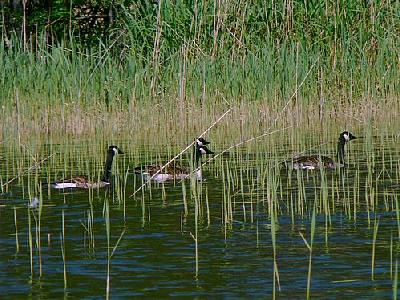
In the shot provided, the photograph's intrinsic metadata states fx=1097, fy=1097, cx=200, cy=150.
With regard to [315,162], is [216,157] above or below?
above

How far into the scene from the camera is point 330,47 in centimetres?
1858

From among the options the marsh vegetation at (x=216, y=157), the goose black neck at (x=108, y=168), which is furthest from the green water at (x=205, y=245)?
the goose black neck at (x=108, y=168)

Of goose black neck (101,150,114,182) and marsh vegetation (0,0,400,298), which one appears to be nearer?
marsh vegetation (0,0,400,298)

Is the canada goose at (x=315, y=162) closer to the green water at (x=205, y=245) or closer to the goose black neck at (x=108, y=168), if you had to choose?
the green water at (x=205, y=245)

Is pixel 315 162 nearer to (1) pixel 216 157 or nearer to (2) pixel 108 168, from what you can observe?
(1) pixel 216 157

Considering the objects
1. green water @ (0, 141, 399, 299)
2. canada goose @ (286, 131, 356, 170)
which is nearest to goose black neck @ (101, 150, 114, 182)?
green water @ (0, 141, 399, 299)

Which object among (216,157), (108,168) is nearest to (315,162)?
(216,157)

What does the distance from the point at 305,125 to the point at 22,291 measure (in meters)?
11.1

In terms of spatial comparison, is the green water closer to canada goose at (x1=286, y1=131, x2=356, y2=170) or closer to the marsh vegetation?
the marsh vegetation

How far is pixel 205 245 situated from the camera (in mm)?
7941

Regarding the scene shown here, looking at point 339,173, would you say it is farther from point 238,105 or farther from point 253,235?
point 238,105

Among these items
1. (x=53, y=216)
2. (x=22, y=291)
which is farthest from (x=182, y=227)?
(x=22, y=291)

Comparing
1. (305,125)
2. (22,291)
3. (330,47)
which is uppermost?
A: (330,47)

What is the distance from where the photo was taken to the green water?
6.54 m
